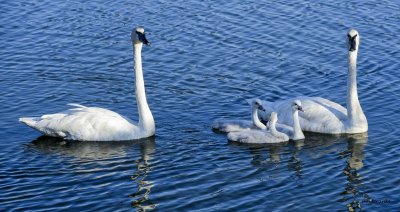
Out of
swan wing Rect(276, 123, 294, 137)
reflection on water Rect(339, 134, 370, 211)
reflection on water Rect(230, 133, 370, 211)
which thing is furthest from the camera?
swan wing Rect(276, 123, 294, 137)

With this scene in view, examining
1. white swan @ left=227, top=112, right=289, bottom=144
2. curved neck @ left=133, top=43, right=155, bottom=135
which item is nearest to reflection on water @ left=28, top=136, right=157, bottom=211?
curved neck @ left=133, top=43, right=155, bottom=135

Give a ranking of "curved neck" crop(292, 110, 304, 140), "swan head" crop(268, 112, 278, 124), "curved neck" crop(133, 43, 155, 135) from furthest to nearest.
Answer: "curved neck" crop(133, 43, 155, 135) → "curved neck" crop(292, 110, 304, 140) → "swan head" crop(268, 112, 278, 124)

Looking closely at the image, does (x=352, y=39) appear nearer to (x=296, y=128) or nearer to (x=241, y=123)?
(x=296, y=128)

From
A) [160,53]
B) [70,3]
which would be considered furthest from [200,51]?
[70,3]

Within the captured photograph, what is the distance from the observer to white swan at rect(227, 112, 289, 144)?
19.2m

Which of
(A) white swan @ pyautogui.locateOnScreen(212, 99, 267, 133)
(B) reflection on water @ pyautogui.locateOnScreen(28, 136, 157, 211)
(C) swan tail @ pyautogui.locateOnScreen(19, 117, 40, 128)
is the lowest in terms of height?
(B) reflection on water @ pyautogui.locateOnScreen(28, 136, 157, 211)

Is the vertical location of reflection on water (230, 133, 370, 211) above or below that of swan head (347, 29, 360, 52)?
below

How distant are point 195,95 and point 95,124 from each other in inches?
124

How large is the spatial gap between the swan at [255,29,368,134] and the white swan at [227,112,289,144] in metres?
1.04

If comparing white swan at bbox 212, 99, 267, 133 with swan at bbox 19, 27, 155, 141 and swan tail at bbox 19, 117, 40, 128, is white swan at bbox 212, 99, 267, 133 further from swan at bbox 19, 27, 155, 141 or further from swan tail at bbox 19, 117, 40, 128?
swan tail at bbox 19, 117, 40, 128

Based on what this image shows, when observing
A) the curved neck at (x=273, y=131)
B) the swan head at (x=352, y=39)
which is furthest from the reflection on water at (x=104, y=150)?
the swan head at (x=352, y=39)

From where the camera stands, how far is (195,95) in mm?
21844

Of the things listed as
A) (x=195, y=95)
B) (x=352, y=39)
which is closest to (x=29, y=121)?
(x=195, y=95)

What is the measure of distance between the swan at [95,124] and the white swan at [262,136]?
1735mm
